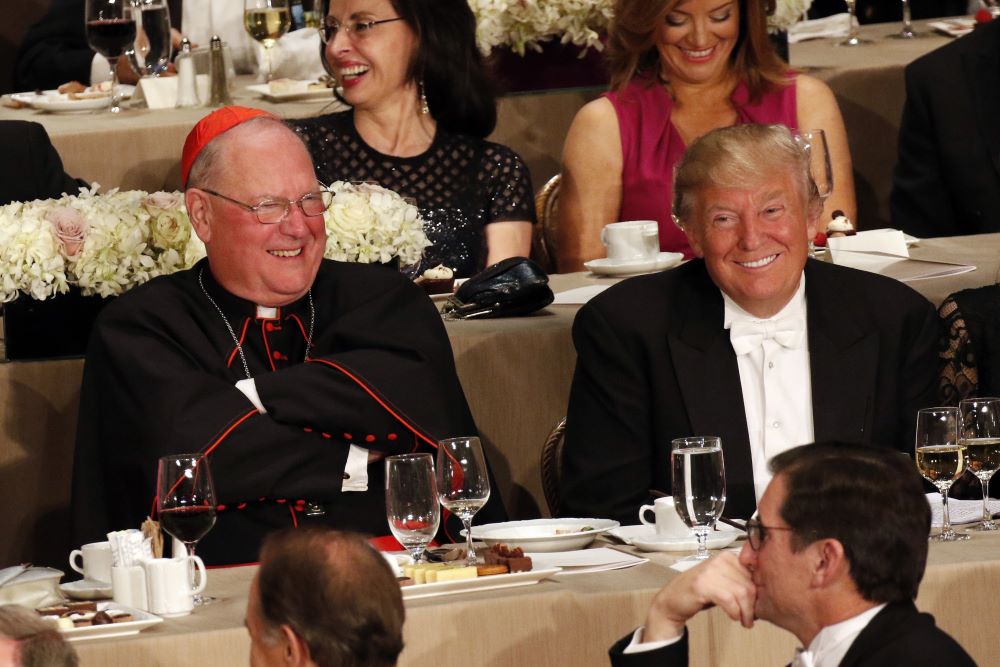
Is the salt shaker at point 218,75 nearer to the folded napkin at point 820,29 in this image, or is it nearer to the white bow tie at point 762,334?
the folded napkin at point 820,29

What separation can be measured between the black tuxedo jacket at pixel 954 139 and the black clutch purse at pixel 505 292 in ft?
5.94

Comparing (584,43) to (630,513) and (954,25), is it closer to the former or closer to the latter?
(954,25)

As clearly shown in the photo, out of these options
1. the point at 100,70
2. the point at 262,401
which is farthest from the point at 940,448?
the point at 100,70

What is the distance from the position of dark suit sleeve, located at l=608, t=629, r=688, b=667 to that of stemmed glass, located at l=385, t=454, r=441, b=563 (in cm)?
42

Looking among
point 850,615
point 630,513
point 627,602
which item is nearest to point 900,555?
point 850,615

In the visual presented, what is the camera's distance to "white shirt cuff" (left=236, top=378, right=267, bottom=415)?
363cm

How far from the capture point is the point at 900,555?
2.32 meters

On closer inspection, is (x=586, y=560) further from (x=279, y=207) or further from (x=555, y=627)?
(x=279, y=207)

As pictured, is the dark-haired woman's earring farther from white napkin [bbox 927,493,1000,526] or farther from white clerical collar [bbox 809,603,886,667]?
white clerical collar [bbox 809,603,886,667]

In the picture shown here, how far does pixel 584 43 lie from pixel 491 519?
2361mm

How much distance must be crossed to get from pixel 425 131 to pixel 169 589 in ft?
8.58

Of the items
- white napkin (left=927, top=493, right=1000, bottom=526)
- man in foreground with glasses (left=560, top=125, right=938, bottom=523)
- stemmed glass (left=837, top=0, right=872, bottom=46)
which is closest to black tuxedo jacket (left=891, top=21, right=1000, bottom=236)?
stemmed glass (left=837, top=0, right=872, bottom=46)

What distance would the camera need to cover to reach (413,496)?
2.84 m

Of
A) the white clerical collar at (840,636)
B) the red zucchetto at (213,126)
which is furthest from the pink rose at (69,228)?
the white clerical collar at (840,636)
